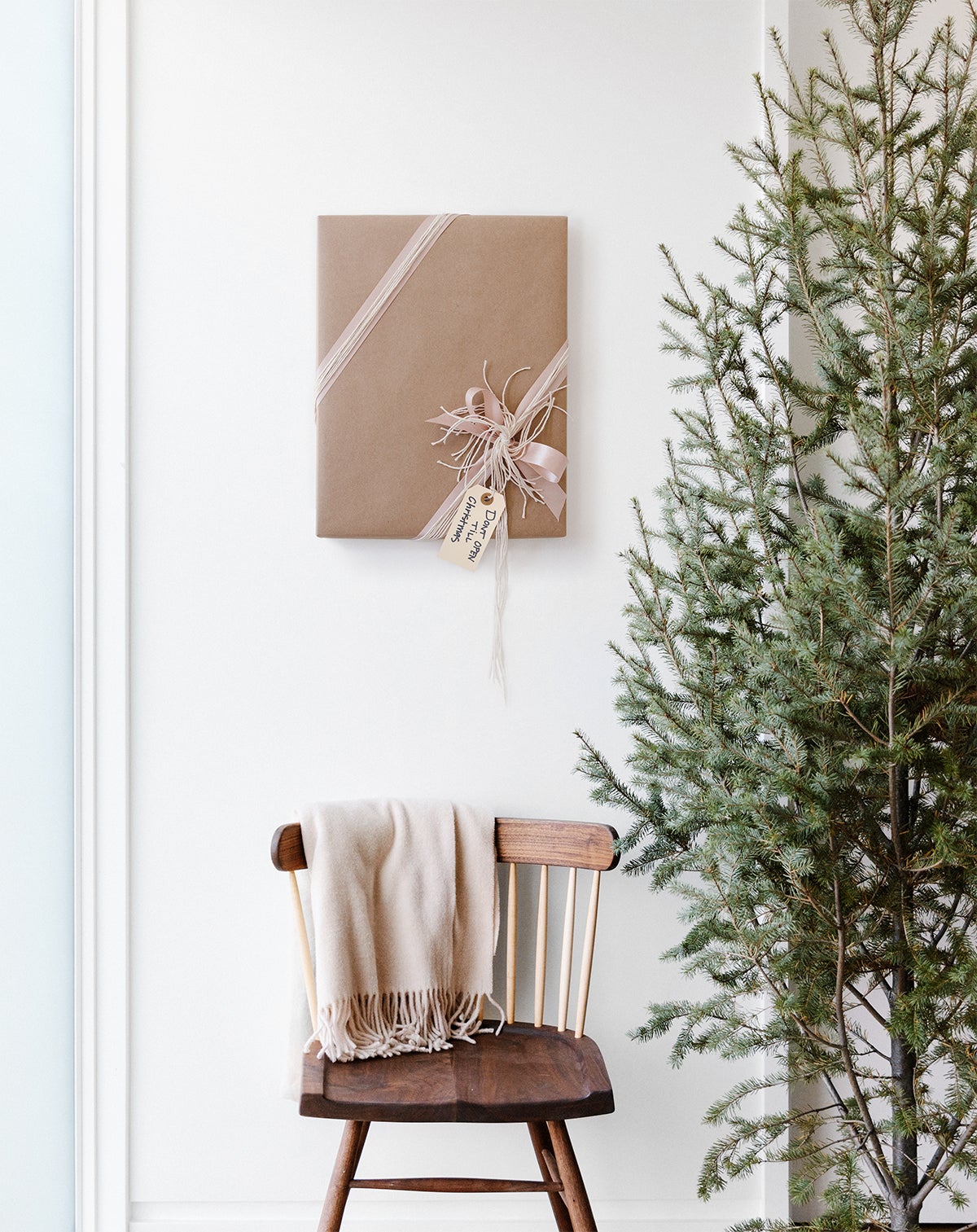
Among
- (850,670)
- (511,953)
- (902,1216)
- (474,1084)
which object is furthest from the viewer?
(511,953)

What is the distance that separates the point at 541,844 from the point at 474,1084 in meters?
0.37

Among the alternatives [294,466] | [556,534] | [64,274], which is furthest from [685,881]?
[64,274]

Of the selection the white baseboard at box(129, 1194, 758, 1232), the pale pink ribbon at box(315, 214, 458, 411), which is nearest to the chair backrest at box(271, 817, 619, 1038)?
the white baseboard at box(129, 1194, 758, 1232)

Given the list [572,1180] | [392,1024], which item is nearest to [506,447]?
[392,1024]

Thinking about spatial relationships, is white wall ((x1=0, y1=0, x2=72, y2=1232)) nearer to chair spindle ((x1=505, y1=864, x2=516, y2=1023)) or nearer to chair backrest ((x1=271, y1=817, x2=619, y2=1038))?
chair backrest ((x1=271, y1=817, x2=619, y2=1038))

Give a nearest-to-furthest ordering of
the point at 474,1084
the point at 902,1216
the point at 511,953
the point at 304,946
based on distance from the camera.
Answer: the point at 902,1216, the point at 474,1084, the point at 304,946, the point at 511,953

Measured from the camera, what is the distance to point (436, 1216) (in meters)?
1.65

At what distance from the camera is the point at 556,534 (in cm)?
165

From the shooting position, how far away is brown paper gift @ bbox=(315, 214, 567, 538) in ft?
5.36

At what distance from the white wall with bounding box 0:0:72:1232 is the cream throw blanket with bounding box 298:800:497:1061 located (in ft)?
1.46

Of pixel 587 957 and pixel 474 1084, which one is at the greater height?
pixel 587 957

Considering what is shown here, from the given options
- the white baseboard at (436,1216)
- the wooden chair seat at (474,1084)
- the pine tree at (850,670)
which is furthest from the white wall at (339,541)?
the pine tree at (850,670)

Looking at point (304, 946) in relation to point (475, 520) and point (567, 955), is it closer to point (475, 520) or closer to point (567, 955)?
point (567, 955)

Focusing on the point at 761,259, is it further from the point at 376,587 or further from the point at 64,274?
the point at 64,274
